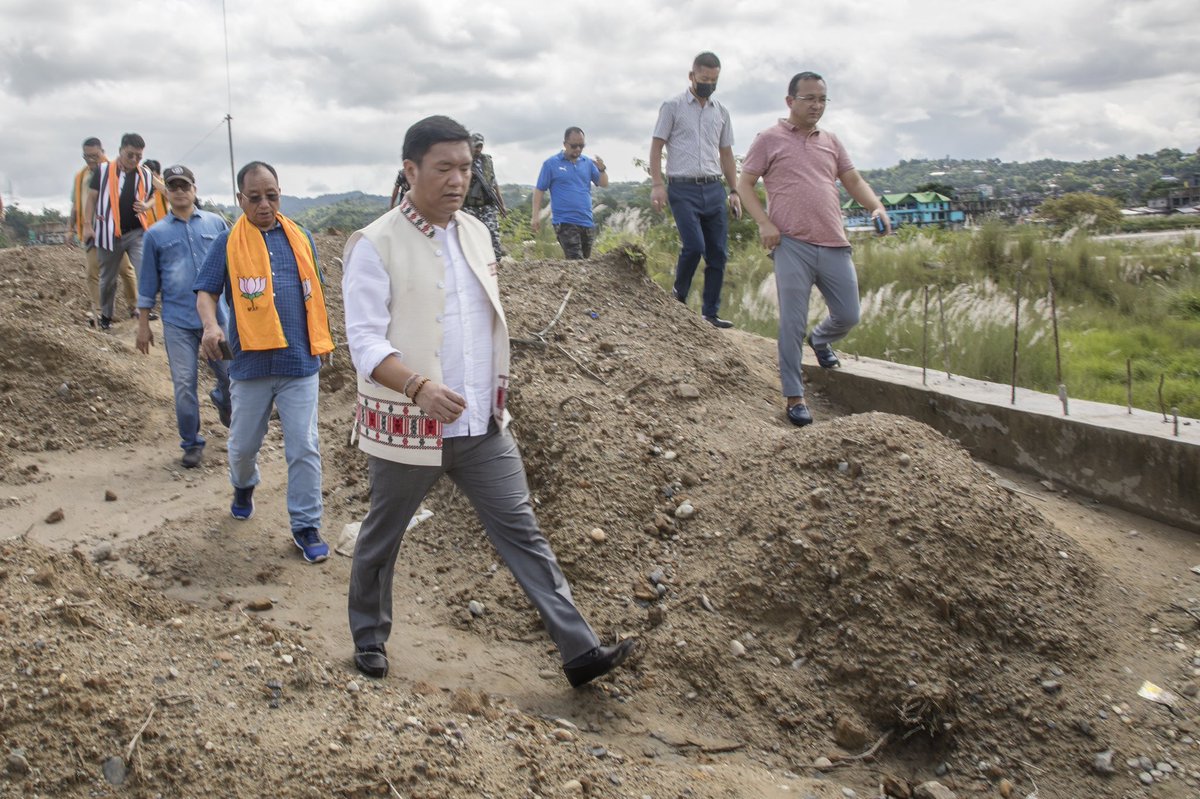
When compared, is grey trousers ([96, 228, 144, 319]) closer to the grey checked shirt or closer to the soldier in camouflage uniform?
the soldier in camouflage uniform

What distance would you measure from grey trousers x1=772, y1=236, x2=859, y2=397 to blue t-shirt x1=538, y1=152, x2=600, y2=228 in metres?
4.21

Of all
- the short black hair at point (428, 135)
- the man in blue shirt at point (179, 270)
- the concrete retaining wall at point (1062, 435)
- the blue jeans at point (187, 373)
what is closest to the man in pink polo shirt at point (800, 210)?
the concrete retaining wall at point (1062, 435)

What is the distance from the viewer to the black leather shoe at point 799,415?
6160mm

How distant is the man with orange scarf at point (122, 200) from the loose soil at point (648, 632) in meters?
4.12

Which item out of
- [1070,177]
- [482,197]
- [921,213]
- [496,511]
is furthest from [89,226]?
[1070,177]

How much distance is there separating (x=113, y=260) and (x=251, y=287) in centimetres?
578

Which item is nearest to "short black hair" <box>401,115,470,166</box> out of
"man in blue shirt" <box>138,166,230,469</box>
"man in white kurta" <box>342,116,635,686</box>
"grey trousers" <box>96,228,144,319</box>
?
"man in white kurta" <box>342,116,635,686</box>

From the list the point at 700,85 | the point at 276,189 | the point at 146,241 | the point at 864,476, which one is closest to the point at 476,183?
the point at 700,85

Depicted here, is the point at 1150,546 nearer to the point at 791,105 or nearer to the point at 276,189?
the point at 791,105

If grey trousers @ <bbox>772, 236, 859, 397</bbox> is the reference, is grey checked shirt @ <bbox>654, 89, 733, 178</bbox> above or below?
above

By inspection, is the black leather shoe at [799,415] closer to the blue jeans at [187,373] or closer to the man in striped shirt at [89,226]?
the blue jeans at [187,373]

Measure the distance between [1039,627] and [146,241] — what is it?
5353mm

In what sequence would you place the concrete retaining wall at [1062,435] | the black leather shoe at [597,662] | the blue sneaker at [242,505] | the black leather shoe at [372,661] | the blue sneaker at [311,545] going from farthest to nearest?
1. the blue sneaker at [242,505]
2. the blue sneaker at [311,545]
3. the concrete retaining wall at [1062,435]
4. the black leather shoe at [372,661]
5. the black leather shoe at [597,662]

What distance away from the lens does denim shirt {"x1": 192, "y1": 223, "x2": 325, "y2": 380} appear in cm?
500
